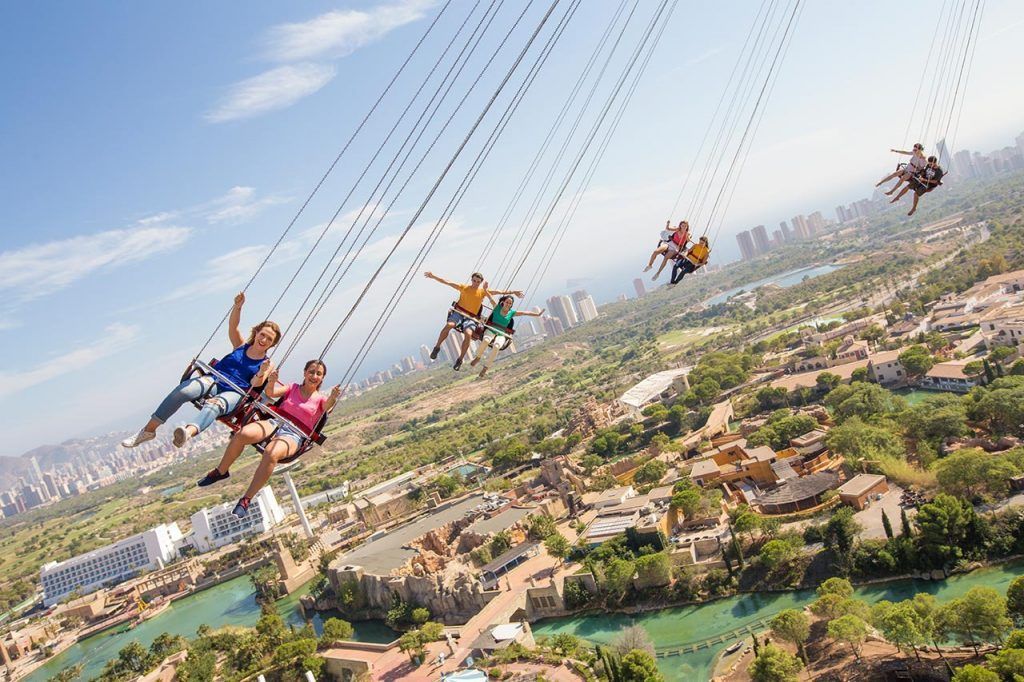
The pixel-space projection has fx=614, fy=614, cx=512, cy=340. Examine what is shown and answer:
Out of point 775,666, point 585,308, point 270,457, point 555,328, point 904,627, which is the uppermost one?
point 585,308

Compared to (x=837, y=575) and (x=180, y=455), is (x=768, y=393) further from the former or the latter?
(x=180, y=455)

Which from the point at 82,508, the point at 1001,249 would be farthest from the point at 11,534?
the point at 1001,249

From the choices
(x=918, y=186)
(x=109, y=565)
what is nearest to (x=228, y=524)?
(x=109, y=565)

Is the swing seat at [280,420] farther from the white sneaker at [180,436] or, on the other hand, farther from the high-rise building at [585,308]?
the high-rise building at [585,308]

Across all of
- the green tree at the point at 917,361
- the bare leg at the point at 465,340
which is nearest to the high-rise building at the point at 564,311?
the green tree at the point at 917,361

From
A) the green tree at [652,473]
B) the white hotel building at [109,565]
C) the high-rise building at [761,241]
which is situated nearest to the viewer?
the green tree at [652,473]

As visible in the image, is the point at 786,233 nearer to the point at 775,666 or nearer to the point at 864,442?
the point at 864,442

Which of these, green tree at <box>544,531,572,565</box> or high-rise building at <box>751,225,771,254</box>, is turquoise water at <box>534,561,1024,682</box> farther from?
high-rise building at <box>751,225,771,254</box>
